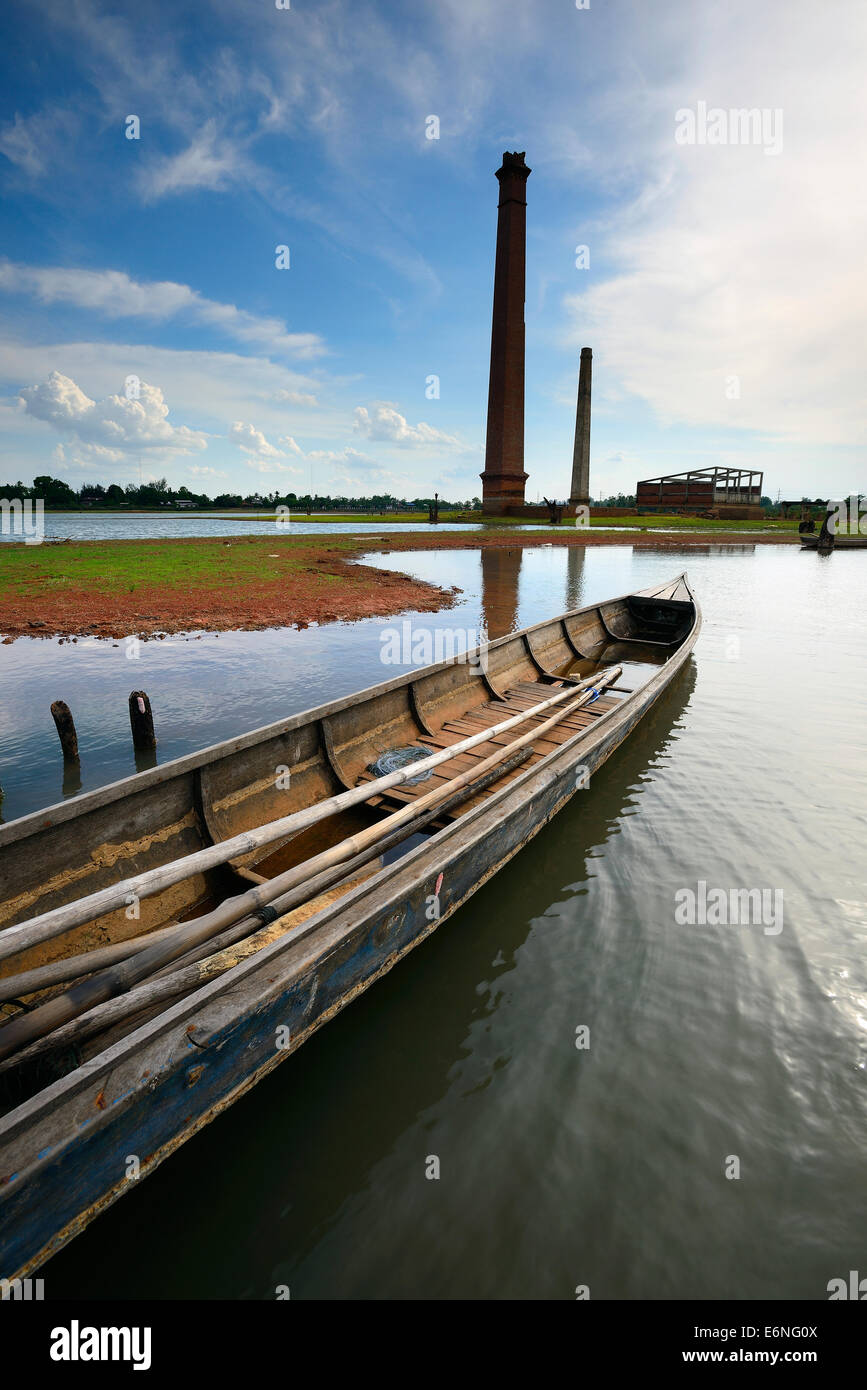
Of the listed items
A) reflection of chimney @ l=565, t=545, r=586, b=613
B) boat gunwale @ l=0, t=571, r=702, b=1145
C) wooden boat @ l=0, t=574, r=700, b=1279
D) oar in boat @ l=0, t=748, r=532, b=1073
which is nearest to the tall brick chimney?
reflection of chimney @ l=565, t=545, r=586, b=613

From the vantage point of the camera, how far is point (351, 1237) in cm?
266

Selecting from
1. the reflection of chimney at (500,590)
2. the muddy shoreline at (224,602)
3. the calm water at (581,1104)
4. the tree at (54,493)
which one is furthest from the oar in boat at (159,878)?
the tree at (54,493)

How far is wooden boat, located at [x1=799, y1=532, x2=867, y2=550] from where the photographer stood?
4225cm

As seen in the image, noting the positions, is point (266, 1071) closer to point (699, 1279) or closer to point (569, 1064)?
point (569, 1064)

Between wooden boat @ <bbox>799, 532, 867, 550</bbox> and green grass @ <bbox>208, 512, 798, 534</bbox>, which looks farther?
green grass @ <bbox>208, 512, 798, 534</bbox>

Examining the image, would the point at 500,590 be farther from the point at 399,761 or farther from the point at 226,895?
the point at 226,895

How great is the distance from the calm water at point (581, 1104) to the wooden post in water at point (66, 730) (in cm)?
55

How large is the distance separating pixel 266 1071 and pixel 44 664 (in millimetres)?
11109

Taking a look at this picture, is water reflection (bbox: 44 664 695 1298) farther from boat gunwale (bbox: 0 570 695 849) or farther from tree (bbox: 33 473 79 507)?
tree (bbox: 33 473 79 507)

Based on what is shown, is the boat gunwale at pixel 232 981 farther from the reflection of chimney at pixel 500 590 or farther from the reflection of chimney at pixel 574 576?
the reflection of chimney at pixel 574 576

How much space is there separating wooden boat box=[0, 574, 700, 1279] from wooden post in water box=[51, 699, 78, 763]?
3314 mm

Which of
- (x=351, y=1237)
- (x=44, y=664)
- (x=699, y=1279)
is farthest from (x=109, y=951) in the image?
(x=44, y=664)

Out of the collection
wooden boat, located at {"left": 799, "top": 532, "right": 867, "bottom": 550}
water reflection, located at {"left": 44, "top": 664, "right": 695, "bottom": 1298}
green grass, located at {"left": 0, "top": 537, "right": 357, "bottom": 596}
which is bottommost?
water reflection, located at {"left": 44, "top": 664, "right": 695, "bottom": 1298}

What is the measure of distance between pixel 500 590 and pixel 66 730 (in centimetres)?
1629
